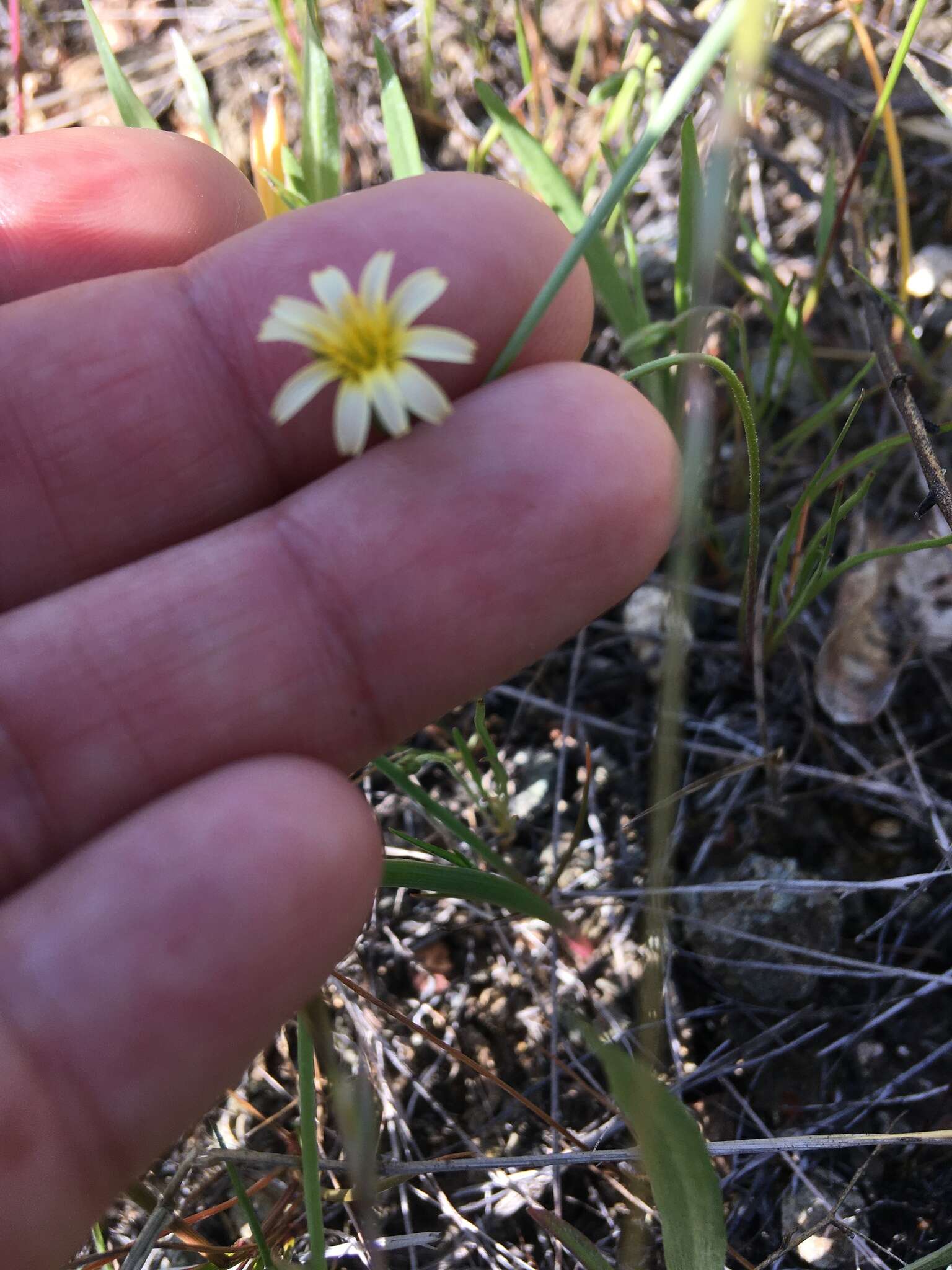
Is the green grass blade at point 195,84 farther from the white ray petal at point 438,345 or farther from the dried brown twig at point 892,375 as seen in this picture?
the dried brown twig at point 892,375

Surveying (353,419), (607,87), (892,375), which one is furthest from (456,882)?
(607,87)

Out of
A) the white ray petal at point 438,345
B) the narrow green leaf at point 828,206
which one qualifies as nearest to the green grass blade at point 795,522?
the narrow green leaf at point 828,206

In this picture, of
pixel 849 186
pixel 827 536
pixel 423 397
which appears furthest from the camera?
pixel 849 186

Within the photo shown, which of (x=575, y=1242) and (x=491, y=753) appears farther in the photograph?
(x=491, y=753)

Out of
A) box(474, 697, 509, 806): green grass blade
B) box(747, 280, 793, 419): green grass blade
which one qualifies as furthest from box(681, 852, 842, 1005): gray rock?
box(747, 280, 793, 419): green grass blade

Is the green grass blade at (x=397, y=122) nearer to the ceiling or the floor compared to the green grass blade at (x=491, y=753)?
nearer to the ceiling

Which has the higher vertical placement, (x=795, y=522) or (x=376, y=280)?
(x=376, y=280)

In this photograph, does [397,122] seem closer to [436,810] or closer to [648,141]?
[648,141]
